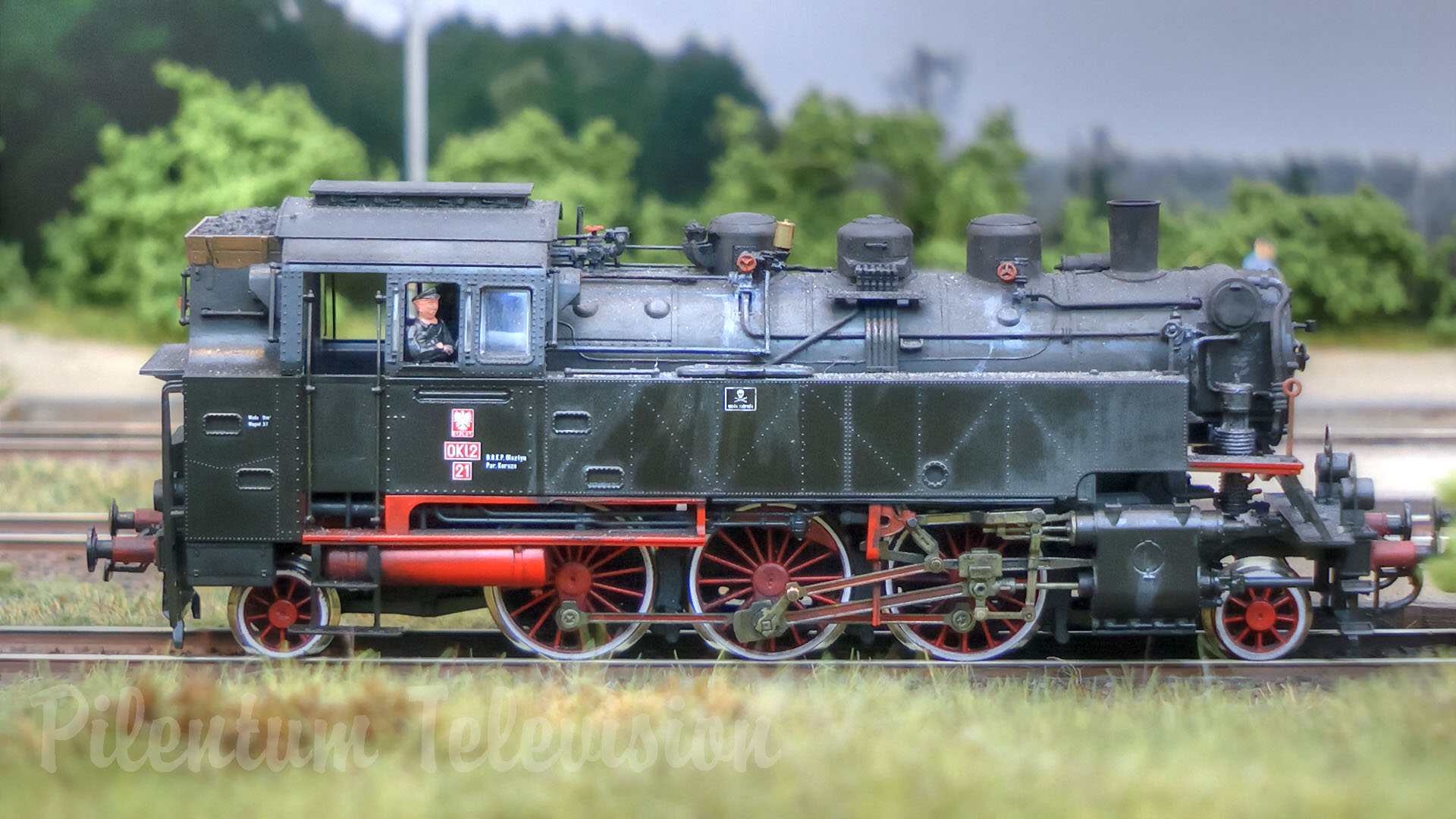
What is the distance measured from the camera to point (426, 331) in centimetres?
1091

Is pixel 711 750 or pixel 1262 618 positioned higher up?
pixel 1262 618

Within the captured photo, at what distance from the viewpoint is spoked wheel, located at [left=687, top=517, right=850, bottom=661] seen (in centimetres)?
1138

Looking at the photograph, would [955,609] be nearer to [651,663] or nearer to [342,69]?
[651,663]

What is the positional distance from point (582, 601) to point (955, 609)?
8.97 ft

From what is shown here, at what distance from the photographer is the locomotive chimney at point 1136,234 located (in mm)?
11625

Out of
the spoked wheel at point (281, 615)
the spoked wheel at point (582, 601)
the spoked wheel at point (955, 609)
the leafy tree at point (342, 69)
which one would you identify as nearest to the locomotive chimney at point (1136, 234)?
the spoked wheel at point (955, 609)

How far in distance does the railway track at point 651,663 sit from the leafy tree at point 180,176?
11448 millimetres

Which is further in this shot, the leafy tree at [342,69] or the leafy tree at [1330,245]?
the leafy tree at [342,69]

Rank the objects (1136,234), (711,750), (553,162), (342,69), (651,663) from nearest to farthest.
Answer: (711,750) < (651,663) < (1136,234) < (553,162) < (342,69)

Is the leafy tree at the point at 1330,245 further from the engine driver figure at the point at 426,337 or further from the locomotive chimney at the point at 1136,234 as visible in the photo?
the engine driver figure at the point at 426,337

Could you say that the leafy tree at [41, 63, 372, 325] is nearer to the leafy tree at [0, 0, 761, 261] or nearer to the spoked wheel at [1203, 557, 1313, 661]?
the leafy tree at [0, 0, 761, 261]

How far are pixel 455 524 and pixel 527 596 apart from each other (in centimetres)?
89

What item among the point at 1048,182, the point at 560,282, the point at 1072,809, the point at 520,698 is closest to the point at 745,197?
the point at 1048,182

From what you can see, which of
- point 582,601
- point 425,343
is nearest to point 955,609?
point 582,601
